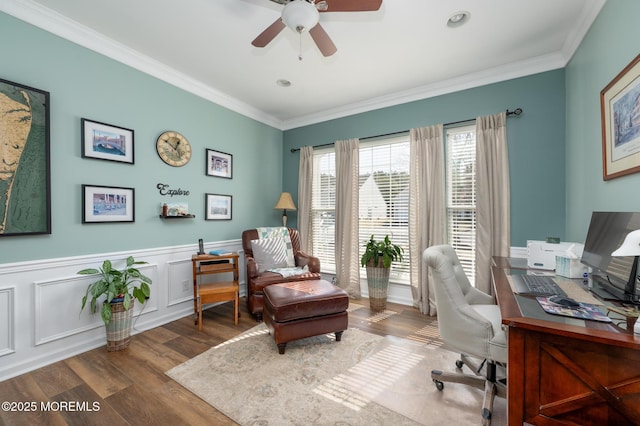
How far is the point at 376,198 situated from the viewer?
390 centimetres

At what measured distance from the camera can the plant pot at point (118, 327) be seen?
7.79ft

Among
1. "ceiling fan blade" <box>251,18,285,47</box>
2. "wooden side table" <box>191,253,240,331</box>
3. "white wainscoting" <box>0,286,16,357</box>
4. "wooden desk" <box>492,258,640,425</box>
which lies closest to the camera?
"wooden desk" <box>492,258,640,425</box>

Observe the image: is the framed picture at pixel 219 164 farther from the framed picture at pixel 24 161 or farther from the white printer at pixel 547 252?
the white printer at pixel 547 252

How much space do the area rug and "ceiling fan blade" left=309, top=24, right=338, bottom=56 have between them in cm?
255

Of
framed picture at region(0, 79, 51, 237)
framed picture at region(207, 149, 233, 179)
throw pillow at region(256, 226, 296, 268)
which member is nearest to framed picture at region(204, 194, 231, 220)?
framed picture at region(207, 149, 233, 179)

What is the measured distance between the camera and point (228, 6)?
6.96ft

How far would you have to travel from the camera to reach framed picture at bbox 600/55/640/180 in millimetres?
1553

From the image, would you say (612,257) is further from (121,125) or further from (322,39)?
(121,125)

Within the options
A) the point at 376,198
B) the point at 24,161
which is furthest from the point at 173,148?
the point at 376,198

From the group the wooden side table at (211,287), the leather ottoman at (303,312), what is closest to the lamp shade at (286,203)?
the wooden side table at (211,287)

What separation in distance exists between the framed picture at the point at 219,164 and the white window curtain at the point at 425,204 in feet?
8.32

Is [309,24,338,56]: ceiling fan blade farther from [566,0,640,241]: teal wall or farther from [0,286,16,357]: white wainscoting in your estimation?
[0,286,16,357]: white wainscoting

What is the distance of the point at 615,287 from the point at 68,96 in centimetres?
421

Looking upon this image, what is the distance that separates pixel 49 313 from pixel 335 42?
3524mm
